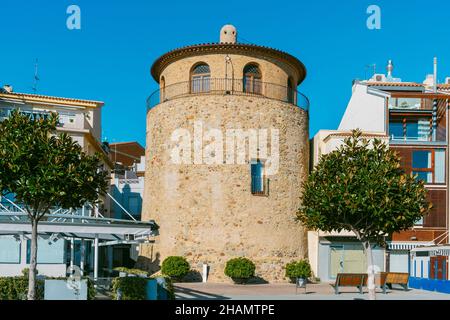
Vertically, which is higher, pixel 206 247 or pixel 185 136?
pixel 185 136

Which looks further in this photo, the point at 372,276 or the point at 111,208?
the point at 111,208

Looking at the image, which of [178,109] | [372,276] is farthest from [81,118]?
[372,276]

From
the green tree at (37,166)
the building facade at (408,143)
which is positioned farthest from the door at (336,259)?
the green tree at (37,166)

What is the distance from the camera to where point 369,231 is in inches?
937

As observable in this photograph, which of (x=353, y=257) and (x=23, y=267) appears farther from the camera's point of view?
(x=353, y=257)

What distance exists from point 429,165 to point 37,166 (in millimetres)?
26307

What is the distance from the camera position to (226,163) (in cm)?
3394

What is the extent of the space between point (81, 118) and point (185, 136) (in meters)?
8.30

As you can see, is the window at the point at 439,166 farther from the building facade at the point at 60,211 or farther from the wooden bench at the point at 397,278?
the building facade at the point at 60,211

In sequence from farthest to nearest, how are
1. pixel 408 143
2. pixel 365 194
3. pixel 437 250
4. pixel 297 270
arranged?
pixel 408 143 < pixel 297 270 < pixel 437 250 < pixel 365 194

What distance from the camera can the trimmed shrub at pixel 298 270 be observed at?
33250 millimetres

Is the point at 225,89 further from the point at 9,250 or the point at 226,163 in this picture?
the point at 9,250

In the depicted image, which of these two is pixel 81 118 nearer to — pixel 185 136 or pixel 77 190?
pixel 185 136

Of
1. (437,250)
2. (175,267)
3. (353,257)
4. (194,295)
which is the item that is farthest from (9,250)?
(437,250)
